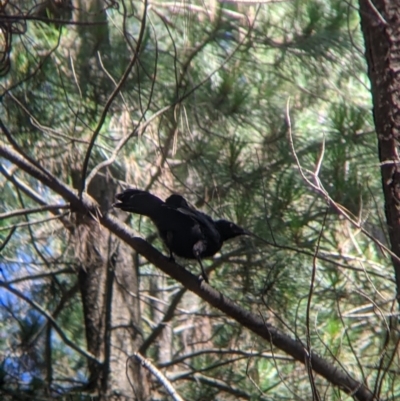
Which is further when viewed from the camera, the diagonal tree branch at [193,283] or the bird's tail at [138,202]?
the bird's tail at [138,202]

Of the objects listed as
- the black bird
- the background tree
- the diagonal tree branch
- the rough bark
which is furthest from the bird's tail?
the rough bark

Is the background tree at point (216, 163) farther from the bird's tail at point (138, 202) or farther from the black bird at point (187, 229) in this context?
the bird's tail at point (138, 202)

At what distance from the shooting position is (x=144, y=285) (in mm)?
6301

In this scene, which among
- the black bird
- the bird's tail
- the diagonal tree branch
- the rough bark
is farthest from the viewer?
the black bird

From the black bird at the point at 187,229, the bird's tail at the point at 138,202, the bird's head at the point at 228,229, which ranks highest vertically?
the bird's head at the point at 228,229

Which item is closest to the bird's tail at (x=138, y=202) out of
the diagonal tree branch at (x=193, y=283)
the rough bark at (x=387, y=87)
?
the diagonal tree branch at (x=193, y=283)

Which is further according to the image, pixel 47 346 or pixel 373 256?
pixel 373 256

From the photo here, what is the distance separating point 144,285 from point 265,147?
2240mm

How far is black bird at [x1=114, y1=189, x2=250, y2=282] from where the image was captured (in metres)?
3.56

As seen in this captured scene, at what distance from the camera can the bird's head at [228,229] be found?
395 cm

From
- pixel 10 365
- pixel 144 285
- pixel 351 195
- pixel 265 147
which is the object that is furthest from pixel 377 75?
pixel 144 285

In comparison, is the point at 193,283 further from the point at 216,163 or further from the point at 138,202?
the point at 216,163

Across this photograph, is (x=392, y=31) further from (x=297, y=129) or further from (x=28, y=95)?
(x=28, y=95)

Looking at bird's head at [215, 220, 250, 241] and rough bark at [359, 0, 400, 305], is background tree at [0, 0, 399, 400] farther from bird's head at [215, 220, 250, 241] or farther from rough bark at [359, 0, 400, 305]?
rough bark at [359, 0, 400, 305]
